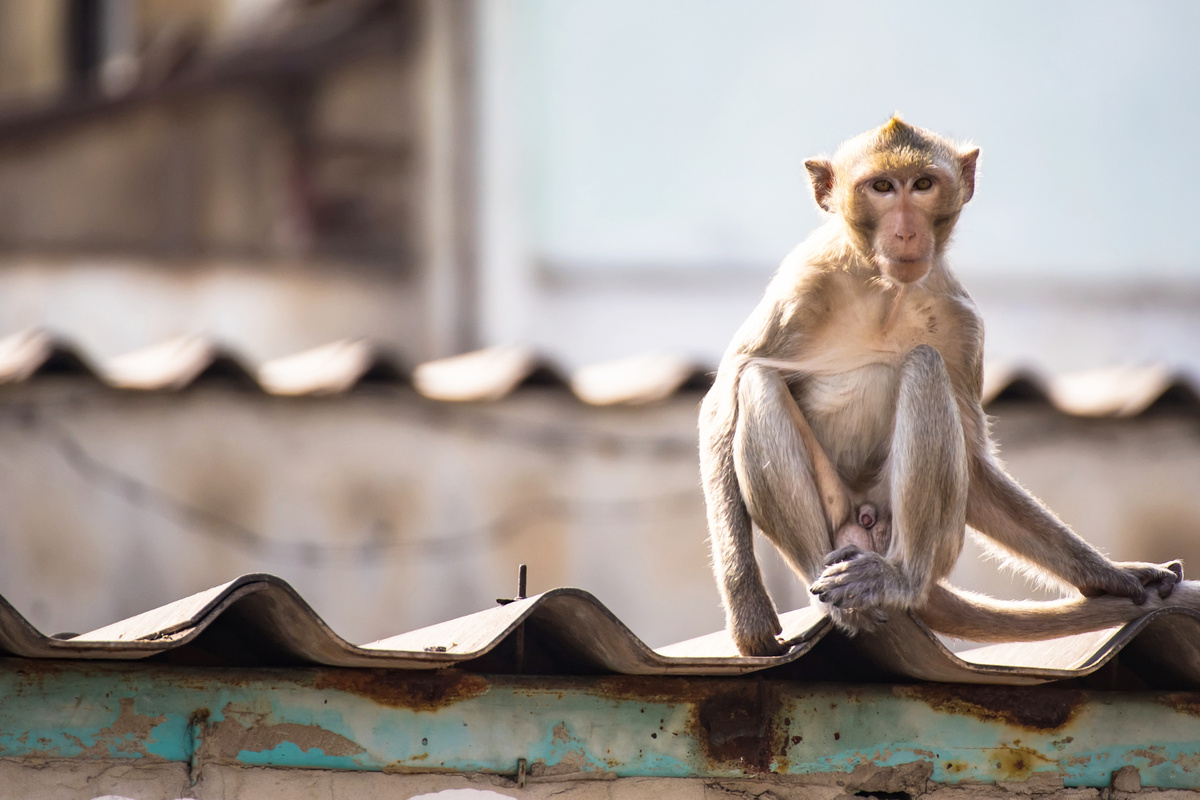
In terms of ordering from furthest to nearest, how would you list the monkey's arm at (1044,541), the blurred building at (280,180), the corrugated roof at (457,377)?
the blurred building at (280,180) < the corrugated roof at (457,377) < the monkey's arm at (1044,541)

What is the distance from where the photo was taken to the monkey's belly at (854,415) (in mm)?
3523

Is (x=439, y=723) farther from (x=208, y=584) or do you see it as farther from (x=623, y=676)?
(x=208, y=584)

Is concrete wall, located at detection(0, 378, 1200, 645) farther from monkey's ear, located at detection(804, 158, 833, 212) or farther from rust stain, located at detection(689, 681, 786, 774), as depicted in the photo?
rust stain, located at detection(689, 681, 786, 774)

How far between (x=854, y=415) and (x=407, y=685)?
116cm

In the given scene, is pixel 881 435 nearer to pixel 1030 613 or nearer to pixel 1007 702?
pixel 1030 613

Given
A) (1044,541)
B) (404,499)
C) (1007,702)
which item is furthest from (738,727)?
(404,499)

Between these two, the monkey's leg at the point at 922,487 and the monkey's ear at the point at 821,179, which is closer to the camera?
the monkey's leg at the point at 922,487

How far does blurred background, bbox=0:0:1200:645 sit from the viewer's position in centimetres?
559

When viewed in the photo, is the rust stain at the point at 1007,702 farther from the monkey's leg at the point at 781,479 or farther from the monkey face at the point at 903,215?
the monkey face at the point at 903,215

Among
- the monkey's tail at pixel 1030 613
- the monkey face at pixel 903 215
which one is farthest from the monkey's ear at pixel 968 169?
the monkey's tail at pixel 1030 613

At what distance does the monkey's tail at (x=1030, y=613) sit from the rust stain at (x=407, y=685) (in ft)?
3.30

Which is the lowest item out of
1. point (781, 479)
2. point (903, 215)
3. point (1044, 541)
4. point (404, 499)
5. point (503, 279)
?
point (1044, 541)

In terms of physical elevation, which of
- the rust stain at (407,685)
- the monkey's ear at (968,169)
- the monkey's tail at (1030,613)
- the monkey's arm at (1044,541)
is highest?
the monkey's ear at (968,169)

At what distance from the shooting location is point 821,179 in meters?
3.63
